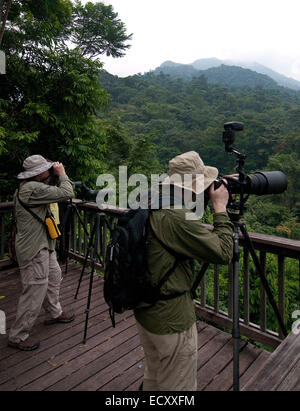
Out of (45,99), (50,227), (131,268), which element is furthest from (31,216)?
(45,99)

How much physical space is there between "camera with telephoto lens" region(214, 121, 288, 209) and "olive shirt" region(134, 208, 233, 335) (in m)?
0.29

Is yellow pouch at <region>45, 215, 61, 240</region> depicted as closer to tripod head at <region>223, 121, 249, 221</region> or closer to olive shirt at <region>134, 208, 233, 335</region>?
olive shirt at <region>134, 208, 233, 335</region>

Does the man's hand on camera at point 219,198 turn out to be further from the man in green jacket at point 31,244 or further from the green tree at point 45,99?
the green tree at point 45,99

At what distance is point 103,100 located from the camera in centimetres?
585

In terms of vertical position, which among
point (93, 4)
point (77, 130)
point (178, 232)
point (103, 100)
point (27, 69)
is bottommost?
point (178, 232)

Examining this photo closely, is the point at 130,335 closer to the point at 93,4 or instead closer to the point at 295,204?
the point at 93,4

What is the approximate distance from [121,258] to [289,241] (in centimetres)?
125

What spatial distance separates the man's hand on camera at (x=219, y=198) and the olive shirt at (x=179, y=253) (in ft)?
0.16

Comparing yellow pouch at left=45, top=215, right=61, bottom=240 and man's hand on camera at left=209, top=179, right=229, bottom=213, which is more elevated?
man's hand on camera at left=209, top=179, right=229, bottom=213

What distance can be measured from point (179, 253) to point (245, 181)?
60cm

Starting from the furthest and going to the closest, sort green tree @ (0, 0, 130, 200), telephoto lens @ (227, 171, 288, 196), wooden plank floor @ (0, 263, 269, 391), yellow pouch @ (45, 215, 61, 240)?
green tree @ (0, 0, 130, 200) → yellow pouch @ (45, 215, 61, 240) → wooden plank floor @ (0, 263, 269, 391) → telephoto lens @ (227, 171, 288, 196)

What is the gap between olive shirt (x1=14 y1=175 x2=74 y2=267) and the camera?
6.98 feet
